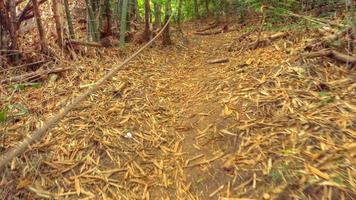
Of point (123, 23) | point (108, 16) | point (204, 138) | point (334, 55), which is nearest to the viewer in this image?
point (204, 138)

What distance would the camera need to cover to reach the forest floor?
174 cm

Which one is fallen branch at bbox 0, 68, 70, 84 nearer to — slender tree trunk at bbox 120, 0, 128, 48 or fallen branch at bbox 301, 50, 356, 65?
slender tree trunk at bbox 120, 0, 128, 48

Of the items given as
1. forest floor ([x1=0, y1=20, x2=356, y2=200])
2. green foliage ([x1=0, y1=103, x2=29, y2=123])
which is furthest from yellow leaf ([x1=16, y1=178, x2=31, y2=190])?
green foliage ([x1=0, y1=103, x2=29, y2=123])

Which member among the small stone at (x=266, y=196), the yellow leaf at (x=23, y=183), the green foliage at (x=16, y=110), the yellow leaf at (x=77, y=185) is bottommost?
the yellow leaf at (x=77, y=185)

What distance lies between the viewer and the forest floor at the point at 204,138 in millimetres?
1736

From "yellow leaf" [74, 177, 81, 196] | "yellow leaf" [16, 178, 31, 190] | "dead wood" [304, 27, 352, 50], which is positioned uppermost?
"dead wood" [304, 27, 352, 50]

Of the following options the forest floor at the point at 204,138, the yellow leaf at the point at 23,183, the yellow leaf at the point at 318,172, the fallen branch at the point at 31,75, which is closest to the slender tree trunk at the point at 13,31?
the fallen branch at the point at 31,75

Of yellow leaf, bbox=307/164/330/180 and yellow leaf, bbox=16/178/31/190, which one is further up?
yellow leaf, bbox=307/164/330/180

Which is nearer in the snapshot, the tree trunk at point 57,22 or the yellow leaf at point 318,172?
the yellow leaf at point 318,172

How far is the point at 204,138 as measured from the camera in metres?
2.21

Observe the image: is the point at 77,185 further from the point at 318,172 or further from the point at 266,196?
the point at 318,172

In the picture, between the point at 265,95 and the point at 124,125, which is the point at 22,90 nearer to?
the point at 124,125

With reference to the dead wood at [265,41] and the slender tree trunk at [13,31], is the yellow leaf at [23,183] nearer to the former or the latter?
the slender tree trunk at [13,31]

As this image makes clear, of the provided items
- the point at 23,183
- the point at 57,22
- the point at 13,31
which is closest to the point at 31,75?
the point at 13,31
